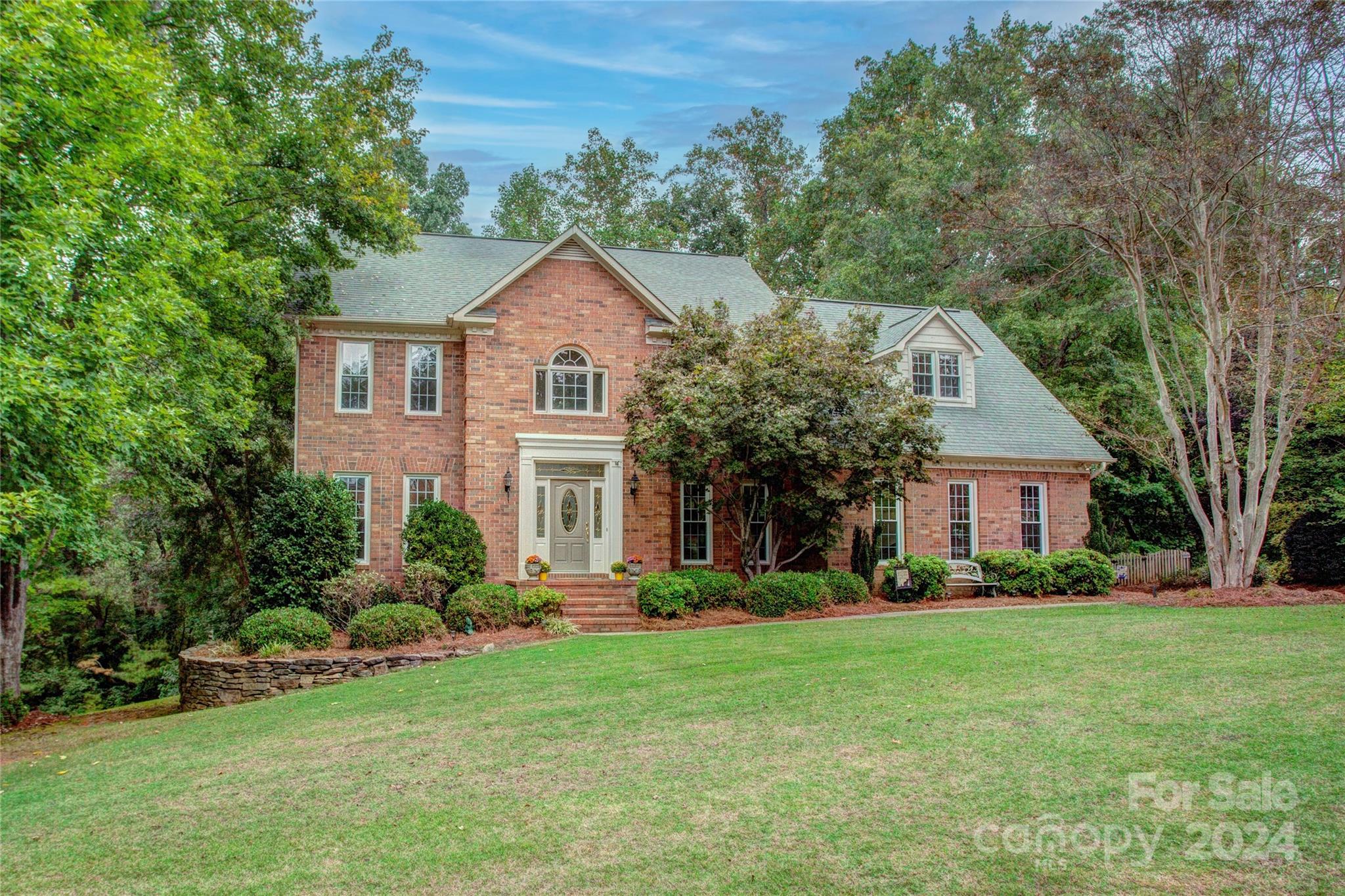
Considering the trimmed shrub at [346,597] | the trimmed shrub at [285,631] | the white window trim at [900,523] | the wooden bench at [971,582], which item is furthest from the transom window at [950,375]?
the trimmed shrub at [285,631]

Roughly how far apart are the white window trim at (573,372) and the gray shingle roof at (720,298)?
8.23 ft

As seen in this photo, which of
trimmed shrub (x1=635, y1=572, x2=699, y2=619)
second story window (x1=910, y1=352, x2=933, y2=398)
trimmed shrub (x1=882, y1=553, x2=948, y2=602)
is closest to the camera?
trimmed shrub (x1=635, y1=572, x2=699, y2=619)

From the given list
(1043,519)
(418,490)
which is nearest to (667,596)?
(418,490)

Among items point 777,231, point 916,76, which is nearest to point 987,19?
point 916,76

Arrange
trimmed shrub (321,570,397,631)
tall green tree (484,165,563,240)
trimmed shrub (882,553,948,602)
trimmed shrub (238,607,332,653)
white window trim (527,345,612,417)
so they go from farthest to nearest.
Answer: tall green tree (484,165,563,240) < white window trim (527,345,612,417) < trimmed shrub (882,553,948,602) < trimmed shrub (321,570,397,631) < trimmed shrub (238,607,332,653)

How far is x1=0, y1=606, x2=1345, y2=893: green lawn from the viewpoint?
204 inches

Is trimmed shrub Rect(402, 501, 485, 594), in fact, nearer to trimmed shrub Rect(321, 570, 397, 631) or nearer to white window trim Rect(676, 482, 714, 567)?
trimmed shrub Rect(321, 570, 397, 631)

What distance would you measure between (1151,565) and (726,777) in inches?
732

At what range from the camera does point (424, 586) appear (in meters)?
16.3

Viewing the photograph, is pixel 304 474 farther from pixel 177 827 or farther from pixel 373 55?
pixel 177 827

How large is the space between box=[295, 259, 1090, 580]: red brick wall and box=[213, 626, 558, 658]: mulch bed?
9.76ft

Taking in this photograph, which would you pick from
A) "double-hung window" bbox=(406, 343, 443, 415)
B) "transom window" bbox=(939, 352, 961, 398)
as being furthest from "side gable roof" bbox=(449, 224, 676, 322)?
"transom window" bbox=(939, 352, 961, 398)

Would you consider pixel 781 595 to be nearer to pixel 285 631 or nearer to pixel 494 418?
pixel 494 418

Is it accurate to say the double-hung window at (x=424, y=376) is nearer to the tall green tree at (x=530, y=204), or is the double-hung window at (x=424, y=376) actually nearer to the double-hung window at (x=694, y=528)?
the double-hung window at (x=694, y=528)
